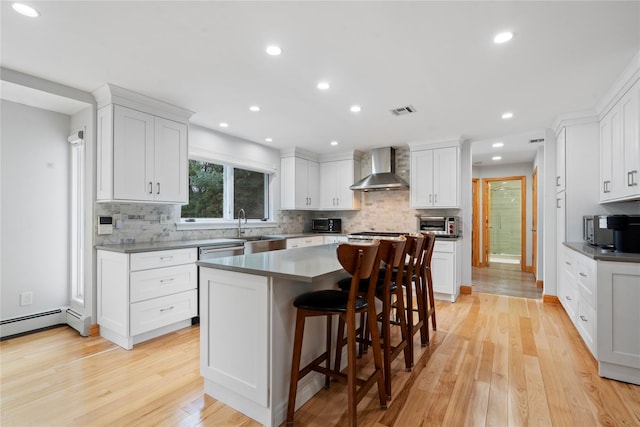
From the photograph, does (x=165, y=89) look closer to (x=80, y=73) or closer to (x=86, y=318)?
(x=80, y=73)

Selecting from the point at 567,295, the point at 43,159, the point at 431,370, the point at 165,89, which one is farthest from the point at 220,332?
the point at 567,295

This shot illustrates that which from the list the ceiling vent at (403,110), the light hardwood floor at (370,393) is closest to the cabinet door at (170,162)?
the light hardwood floor at (370,393)

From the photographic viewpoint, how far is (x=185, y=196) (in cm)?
361

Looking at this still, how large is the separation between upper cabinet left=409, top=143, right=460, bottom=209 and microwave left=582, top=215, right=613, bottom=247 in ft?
5.17

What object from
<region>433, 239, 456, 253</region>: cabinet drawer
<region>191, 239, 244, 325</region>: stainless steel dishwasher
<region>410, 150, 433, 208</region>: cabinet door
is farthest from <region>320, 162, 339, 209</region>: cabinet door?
<region>191, 239, 244, 325</region>: stainless steel dishwasher

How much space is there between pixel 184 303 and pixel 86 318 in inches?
36.2

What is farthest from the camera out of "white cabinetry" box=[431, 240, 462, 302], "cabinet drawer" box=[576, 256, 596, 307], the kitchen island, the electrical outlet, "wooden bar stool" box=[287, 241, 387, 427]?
"white cabinetry" box=[431, 240, 462, 302]

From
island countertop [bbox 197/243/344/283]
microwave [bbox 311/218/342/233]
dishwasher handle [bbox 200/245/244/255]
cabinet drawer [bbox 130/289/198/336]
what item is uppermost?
microwave [bbox 311/218/342/233]

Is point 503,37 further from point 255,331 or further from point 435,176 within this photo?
point 435,176

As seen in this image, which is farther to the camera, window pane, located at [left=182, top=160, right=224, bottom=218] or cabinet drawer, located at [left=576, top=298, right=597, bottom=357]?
window pane, located at [left=182, top=160, right=224, bottom=218]

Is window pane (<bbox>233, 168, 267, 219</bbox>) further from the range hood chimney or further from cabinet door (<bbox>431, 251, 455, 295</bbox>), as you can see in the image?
cabinet door (<bbox>431, 251, 455, 295</bbox>)

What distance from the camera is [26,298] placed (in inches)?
122

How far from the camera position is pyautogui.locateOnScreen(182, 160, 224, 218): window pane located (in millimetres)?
4191

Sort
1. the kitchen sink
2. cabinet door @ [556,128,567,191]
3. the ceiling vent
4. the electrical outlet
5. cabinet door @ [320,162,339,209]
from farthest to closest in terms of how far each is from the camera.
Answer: cabinet door @ [320,162,339,209]
the kitchen sink
cabinet door @ [556,128,567,191]
the ceiling vent
the electrical outlet
